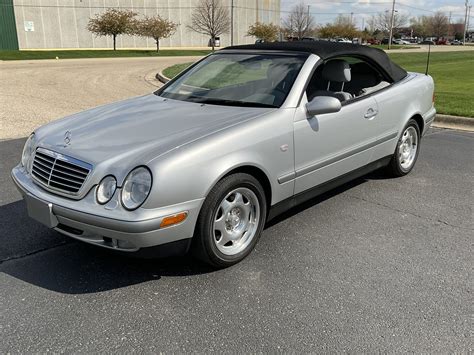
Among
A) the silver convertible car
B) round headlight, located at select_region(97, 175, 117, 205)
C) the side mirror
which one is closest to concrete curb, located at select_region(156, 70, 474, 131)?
the silver convertible car

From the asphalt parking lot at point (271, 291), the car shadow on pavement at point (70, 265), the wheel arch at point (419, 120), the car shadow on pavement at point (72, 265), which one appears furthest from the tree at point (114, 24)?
the car shadow on pavement at point (72, 265)

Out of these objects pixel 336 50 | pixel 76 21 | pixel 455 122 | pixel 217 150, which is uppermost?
pixel 76 21

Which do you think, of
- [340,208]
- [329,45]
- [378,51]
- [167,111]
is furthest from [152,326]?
[378,51]

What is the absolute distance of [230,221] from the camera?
131 inches

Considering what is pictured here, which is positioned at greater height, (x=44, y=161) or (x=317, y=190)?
(x=44, y=161)

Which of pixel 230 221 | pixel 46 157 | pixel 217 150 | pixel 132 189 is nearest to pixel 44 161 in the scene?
pixel 46 157

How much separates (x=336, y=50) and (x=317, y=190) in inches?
52.7

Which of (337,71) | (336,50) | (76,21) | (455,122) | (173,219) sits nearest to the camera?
(173,219)

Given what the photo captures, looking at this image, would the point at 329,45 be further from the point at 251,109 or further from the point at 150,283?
the point at 150,283

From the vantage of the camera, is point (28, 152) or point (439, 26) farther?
point (439, 26)

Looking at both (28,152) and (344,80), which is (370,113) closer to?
(344,80)

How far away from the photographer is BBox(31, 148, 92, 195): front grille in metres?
2.97

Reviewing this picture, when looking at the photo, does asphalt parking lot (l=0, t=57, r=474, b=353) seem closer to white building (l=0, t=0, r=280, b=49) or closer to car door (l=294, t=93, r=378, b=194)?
car door (l=294, t=93, r=378, b=194)

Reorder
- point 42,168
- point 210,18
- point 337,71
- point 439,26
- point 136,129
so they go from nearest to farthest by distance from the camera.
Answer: point 42,168, point 136,129, point 337,71, point 210,18, point 439,26
